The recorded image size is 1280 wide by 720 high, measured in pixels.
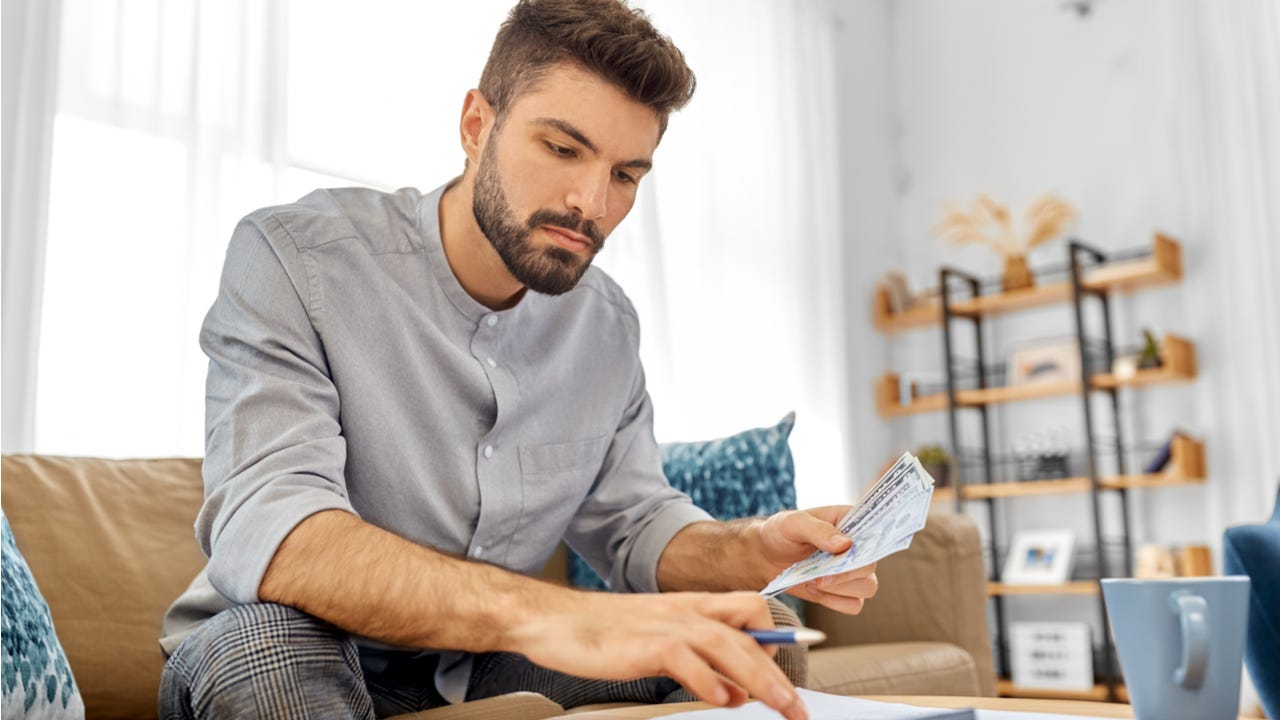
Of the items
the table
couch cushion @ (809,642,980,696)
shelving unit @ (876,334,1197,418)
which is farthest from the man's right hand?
shelving unit @ (876,334,1197,418)

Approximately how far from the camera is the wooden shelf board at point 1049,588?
11.9 ft

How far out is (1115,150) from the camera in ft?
13.3

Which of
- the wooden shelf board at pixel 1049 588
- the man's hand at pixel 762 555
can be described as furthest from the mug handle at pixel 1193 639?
the wooden shelf board at pixel 1049 588

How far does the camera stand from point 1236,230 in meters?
3.61

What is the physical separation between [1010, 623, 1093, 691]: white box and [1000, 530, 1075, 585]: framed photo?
0.52ft

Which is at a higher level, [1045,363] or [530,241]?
[1045,363]

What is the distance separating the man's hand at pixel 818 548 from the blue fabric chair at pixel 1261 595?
52cm

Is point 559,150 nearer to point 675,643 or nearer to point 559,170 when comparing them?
point 559,170

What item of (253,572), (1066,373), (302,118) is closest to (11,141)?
(302,118)

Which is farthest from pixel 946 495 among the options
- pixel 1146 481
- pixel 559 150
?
pixel 559 150

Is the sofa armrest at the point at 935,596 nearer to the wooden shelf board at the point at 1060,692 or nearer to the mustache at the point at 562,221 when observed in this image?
the mustache at the point at 562,221

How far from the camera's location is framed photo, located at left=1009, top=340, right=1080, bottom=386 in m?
3.96

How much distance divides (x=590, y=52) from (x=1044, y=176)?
3411 millimetres

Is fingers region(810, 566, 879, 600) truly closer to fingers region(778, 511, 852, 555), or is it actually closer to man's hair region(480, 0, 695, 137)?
fingers region(778, 511, 852, 555)
